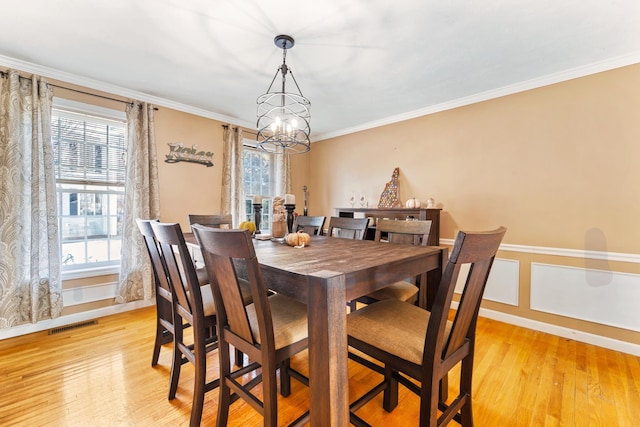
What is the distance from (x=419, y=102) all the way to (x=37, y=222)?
4.16 m

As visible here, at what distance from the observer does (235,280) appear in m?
1.10

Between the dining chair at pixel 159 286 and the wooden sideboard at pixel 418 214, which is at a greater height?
the wooden sideboard at pixel 418 214

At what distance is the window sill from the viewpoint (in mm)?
2771

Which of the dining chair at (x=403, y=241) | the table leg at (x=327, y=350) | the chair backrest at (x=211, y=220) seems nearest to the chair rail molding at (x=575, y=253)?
the dining chair at (x=403, y=241)

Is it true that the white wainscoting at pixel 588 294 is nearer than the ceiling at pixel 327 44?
No

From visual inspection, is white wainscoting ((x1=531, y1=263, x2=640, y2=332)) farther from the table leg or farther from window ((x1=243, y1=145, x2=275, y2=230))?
window ((x1=243, y1=145, x2=275, y2=230))

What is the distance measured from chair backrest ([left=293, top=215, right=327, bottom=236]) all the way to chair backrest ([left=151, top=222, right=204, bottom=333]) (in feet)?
4.16

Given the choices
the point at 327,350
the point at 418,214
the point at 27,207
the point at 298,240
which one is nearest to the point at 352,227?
the point at 298,240

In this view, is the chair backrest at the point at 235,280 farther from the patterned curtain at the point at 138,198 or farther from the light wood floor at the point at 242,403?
the patterned curtain at the point at 138,198

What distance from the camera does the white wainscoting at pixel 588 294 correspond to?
227cm

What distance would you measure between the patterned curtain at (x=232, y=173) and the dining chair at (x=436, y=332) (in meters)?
2.94

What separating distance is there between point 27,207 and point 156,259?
176 cm

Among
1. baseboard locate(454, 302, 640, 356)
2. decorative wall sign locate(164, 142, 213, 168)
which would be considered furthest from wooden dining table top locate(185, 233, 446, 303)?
decorative wall sign locate(164, 142, 213, 168)

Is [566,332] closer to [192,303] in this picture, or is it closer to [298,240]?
[298,240]
